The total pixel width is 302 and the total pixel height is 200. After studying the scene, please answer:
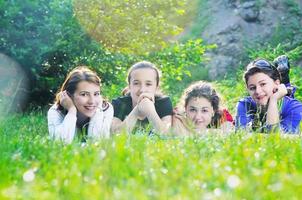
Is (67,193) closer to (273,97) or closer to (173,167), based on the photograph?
(173,167)

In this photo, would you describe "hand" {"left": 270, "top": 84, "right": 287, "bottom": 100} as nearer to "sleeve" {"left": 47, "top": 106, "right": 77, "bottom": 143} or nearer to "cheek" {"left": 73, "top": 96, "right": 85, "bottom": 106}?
"cheek" {"left": 73, "top": 96, "right": 85, "bottom": 106}

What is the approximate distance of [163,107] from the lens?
273 inches

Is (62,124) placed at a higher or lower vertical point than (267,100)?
lower

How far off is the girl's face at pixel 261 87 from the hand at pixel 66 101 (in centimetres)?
209

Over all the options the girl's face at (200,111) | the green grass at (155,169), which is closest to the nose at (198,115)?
the girl's face at (200,111)

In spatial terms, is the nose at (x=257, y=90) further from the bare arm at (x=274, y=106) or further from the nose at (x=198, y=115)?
the nose at (x=198, y=115)

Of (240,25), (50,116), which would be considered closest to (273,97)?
(50,116)

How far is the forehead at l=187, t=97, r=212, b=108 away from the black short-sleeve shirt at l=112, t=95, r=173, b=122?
26 cm

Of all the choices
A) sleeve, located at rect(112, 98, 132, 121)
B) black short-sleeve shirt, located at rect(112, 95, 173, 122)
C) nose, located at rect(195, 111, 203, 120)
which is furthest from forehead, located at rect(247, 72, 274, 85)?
sleeve, located at rect(112, 98, 132, 121)

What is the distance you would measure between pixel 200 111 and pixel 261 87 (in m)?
0.78

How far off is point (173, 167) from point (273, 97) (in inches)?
159

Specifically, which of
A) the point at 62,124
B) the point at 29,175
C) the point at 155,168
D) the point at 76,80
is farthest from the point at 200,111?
the point at 29,175

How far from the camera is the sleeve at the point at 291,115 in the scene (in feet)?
22.4

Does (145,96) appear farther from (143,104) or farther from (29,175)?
(29,175)
